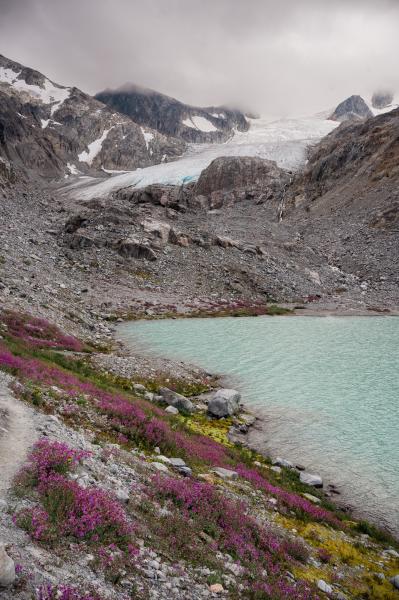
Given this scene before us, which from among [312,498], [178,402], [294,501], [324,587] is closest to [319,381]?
[178,402]

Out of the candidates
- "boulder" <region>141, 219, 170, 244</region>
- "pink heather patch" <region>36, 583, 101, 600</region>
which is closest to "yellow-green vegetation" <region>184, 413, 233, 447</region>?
"pink heather patch" <region>36, 583, 101, 600</region>

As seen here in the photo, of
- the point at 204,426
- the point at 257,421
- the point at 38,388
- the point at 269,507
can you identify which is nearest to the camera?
the point at 269,507

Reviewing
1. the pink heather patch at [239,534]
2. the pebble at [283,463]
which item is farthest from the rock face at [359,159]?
the pink heather patch at [239,534]

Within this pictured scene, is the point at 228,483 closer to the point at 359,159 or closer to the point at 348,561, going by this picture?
the point at 348,561

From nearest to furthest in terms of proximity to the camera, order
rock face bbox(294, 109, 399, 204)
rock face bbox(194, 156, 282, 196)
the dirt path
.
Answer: the dirt path → rock face bbox(294, 109, 399, 204) → rock face bbox(194, 156, 282, 196)

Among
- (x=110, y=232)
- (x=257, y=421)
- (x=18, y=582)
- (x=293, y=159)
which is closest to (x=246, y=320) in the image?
(x=257, y=421)

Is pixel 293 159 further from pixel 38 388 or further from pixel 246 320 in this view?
pixel 38 388

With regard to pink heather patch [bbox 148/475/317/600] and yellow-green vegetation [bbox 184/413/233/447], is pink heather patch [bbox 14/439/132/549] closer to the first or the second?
pink heather patch [bbox 148/475/317/600]
